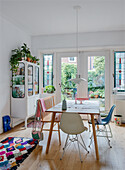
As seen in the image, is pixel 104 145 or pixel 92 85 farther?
pixel 92 85

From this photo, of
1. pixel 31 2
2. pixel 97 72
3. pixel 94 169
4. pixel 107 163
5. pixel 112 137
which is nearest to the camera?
pixel 94 169

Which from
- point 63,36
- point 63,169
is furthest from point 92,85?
point 63,169

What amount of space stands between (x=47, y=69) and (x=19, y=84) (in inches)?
63.9

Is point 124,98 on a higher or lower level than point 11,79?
lower

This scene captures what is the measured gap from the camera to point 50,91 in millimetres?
5512

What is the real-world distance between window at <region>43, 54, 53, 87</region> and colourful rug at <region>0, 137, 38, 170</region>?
2585 millimetres

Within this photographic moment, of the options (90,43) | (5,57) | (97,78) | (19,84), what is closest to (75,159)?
(19,84)

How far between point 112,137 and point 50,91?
2.52m

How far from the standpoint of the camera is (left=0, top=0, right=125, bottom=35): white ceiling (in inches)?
130

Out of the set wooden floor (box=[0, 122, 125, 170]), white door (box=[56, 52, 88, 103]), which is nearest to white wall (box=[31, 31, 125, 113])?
white door (box=[56, 52, 88, 103])

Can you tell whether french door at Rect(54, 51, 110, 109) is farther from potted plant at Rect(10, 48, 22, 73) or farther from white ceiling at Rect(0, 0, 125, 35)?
potted plant at Rect(10, 48, 22, 73)

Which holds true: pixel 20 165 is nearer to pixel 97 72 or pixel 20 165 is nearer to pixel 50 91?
pixel 50 91

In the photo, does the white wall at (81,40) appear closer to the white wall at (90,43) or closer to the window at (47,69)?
the white wall at (90,43)

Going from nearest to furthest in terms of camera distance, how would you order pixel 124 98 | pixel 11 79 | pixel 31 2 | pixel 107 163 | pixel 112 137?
1. pixel 107 163
2. pixel 31 2
3. pixel 112 137
4. pixel 11 79
5. pixel 124 98
